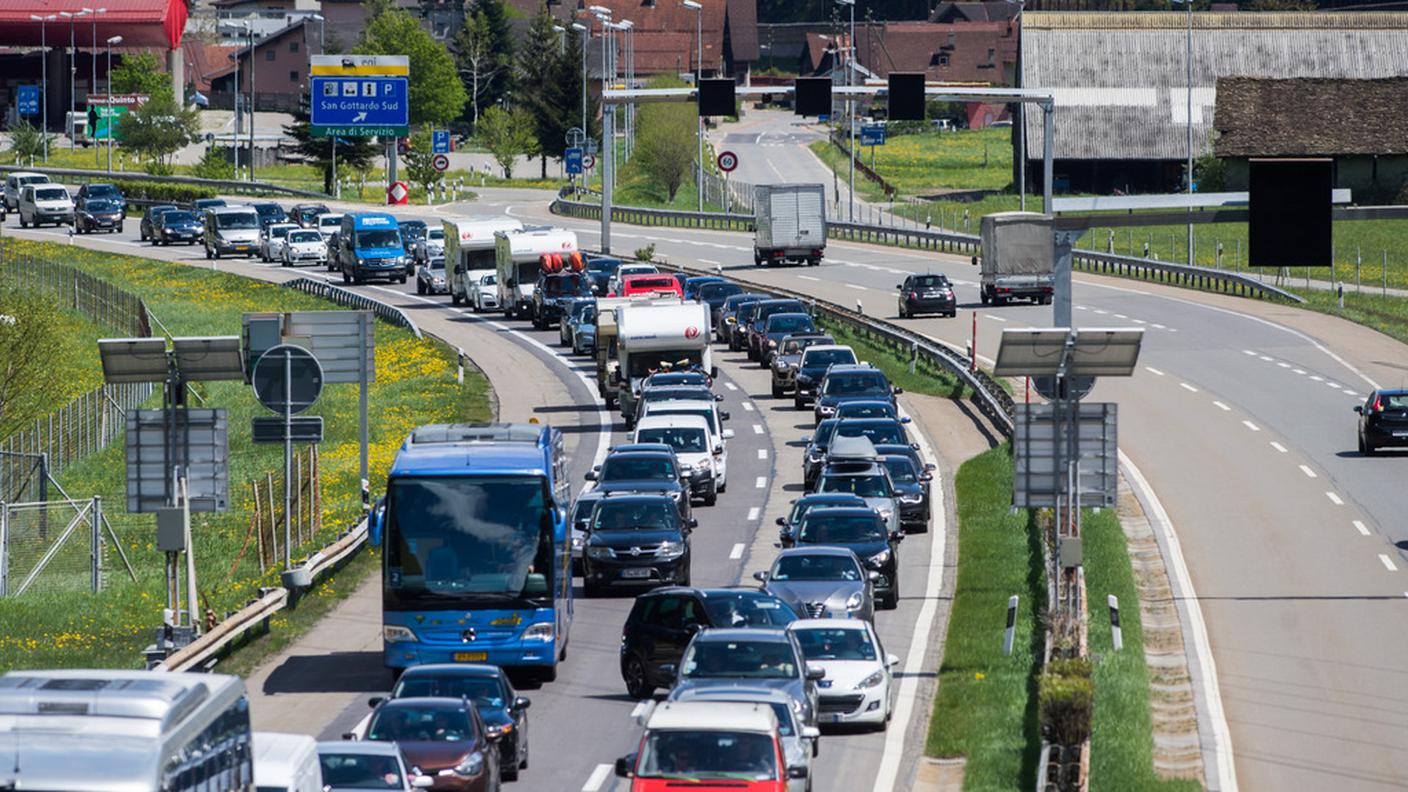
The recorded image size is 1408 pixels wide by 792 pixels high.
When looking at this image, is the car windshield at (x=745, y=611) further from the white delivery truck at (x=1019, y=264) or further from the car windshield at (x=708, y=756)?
the white delivery truck at (x=1019, y=264)

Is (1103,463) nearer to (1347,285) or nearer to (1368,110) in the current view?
(1347,285)

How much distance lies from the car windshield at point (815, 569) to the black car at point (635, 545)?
9.47 ft

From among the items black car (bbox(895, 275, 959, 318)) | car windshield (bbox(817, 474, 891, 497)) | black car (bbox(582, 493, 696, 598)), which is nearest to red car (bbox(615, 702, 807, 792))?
black car (bbox(582, 493, 696, 598))

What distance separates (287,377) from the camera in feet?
102

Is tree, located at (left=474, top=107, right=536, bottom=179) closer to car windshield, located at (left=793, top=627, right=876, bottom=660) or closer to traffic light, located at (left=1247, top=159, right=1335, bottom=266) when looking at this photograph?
traffic light, located at (left=1247, top=159, right=1335, bottom=266)

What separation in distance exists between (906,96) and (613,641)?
29.1m

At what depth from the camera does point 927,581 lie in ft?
117

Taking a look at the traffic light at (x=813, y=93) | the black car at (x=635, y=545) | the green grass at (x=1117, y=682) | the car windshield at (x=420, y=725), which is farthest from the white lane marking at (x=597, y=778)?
the traffic light at (x=813, y=93)

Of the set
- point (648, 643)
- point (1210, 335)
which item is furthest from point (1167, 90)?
point (648, 643)

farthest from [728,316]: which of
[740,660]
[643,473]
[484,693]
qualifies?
[484,693]

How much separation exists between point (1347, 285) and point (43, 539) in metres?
53.8

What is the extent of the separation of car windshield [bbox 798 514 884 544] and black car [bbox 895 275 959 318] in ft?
117

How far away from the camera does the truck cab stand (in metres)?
82.4

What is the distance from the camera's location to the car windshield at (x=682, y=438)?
4238 cm
